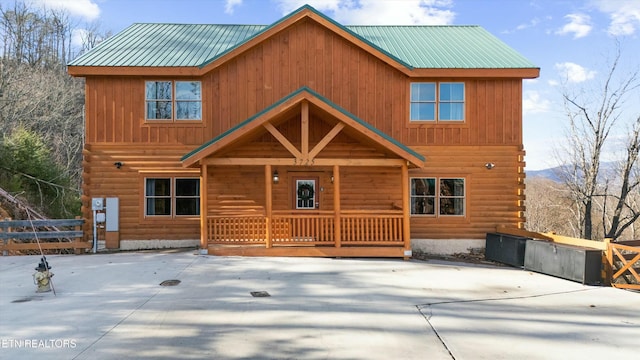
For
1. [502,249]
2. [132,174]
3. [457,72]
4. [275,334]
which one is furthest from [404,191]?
[132,174]

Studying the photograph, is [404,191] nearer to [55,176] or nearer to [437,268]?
[437,268]

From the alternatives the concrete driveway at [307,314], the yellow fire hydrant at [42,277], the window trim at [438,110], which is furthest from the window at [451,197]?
the yellow fire hydrant at [42,277]

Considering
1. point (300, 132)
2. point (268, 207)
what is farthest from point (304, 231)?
point (300, 132)

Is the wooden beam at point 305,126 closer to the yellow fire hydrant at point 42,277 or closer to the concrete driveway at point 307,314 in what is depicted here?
the concrete driveway at point 307,314

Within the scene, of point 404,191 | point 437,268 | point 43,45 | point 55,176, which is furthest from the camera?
point 43,45

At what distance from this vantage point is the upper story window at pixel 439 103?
13.9 metres

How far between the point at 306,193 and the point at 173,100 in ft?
16.7

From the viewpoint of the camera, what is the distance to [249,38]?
13.4m

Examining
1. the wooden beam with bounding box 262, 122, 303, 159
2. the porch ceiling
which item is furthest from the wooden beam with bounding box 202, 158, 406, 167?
the wooden beam with bounding box 262, 122, 303, 159

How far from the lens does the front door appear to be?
45.2ft

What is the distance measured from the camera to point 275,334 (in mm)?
5777

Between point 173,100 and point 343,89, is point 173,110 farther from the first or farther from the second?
point 343,89

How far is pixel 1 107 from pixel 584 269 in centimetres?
2662

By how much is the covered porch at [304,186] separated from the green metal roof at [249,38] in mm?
3065
